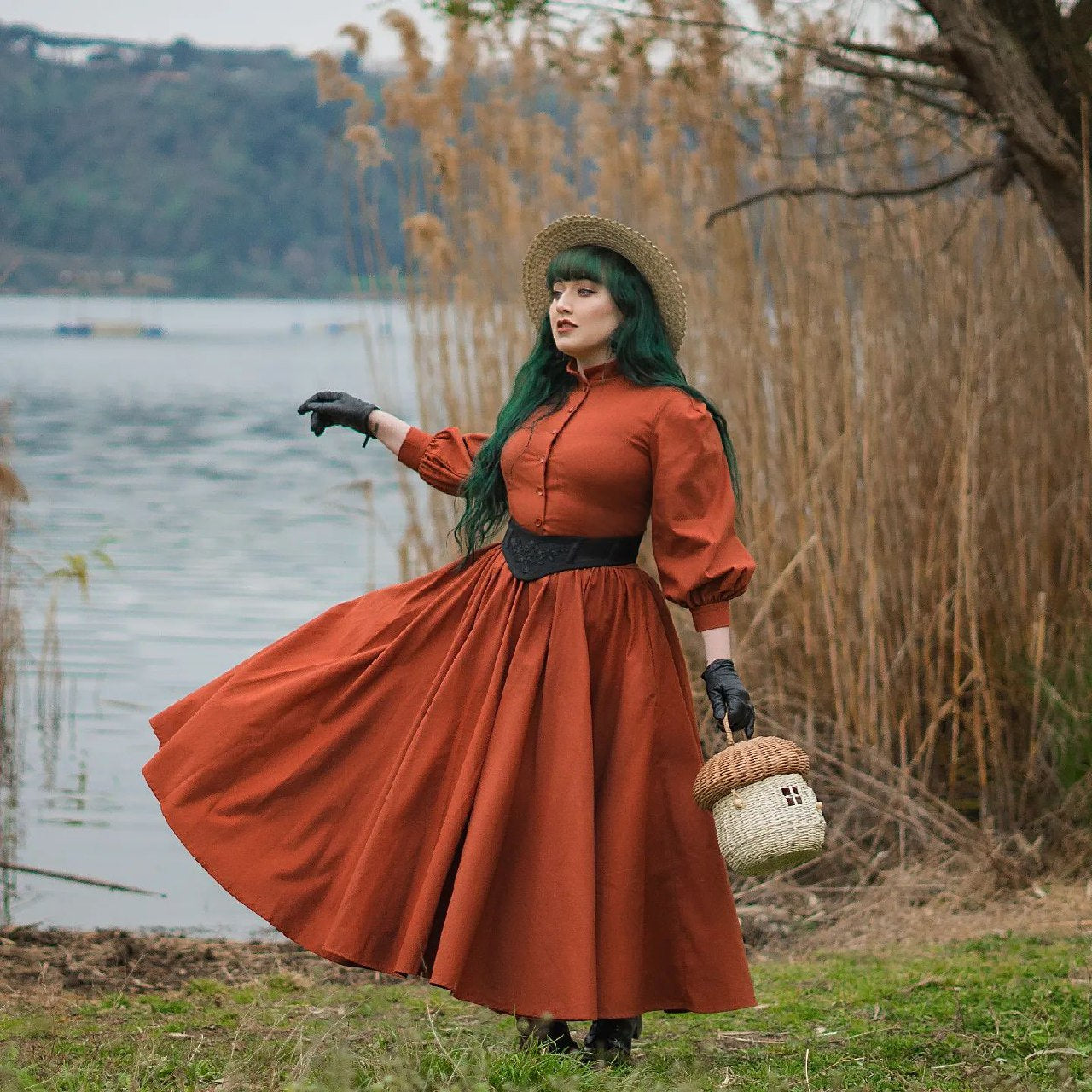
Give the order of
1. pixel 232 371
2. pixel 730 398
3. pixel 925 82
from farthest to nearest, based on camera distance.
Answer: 1. pixel 232 371
2. pixel 730 398
3. pixel 925 82

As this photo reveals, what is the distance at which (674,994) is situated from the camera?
8.54 ft

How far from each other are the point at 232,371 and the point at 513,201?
2906 centimetres

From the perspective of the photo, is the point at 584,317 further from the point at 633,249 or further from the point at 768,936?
the point at 768,936

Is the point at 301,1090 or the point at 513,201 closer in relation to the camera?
the point at 301,1090

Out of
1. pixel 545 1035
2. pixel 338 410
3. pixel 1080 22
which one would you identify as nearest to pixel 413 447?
pixel 338 410

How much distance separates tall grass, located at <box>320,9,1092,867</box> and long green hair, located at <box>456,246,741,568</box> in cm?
162

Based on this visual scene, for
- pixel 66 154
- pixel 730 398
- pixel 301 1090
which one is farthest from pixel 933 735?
pixel 66 154

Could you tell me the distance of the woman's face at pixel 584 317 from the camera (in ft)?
9.02

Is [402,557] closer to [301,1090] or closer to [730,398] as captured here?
[730,398]

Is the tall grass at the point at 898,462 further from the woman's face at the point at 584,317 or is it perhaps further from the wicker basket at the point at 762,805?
the wicker basket at the point at 762,805

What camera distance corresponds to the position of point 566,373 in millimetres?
2898

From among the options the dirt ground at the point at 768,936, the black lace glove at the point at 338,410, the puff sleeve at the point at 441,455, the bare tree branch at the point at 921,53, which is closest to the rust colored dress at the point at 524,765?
the puff sleeve at the point at 441,455

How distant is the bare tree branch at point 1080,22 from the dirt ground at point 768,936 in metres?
2.16

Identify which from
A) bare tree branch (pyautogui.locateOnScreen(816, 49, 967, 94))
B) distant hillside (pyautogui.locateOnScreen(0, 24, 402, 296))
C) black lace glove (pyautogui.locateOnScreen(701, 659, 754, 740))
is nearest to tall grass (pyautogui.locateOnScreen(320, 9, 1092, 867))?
bare tree branch (pyautogui.locateOnScreen(816, 49, 967, 94))
